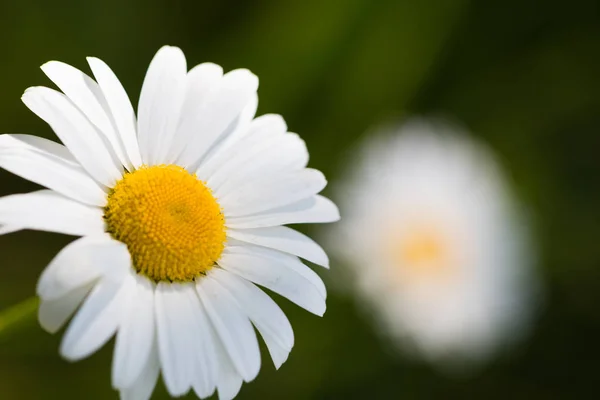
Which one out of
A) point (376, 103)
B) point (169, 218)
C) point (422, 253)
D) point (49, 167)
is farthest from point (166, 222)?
point (376, 103)

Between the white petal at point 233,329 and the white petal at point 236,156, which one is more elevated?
the white petal at point 236,156

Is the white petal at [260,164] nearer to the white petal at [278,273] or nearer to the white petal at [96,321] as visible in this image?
the white petal at [278,273]

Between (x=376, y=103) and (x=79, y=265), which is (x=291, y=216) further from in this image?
(x=376, y=103)

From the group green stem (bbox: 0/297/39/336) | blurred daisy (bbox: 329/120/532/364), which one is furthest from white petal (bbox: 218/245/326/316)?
blurred daisy (bbox: 329/120/532/364)

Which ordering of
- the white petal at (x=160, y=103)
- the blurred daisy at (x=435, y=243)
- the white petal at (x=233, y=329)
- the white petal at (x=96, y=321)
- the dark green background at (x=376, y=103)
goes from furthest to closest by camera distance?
the blurred daisy at (x=435, y=243) → the dark green background at (x=376, y=103) → the white petal at (x=160, y=103) → the white petal at (x=233, y=329) → the white petal at (x=96, y=321)

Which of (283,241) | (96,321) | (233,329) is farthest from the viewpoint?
(283,241)

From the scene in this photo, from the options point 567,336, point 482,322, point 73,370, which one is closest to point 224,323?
point 73,370

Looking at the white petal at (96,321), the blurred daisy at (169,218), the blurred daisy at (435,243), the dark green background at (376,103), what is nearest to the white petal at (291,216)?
the blurred daisy at (169,218)
